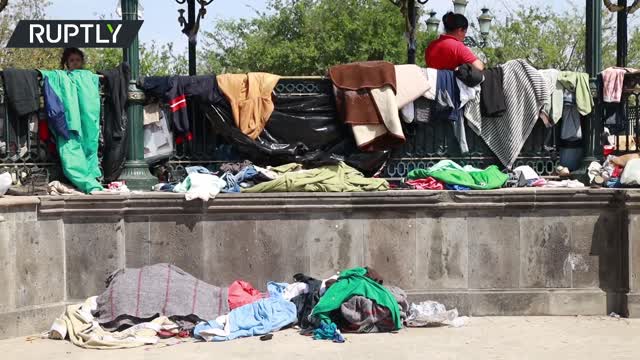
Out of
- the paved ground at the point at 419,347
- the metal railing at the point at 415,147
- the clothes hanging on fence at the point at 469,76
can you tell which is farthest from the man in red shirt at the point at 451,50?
the paved ground at the point at 419,347

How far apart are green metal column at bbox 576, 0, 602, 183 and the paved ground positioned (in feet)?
6.68

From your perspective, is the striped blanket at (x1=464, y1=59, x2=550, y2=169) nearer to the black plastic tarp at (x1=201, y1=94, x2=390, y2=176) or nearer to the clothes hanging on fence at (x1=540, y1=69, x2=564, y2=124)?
the clothes hanging on fence at (x1=540, y1=69, x2=564, y2=124)

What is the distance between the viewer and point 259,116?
A: 9.35 metres

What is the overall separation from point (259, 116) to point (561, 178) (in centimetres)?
319

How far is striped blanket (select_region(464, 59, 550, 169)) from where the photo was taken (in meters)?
9.65

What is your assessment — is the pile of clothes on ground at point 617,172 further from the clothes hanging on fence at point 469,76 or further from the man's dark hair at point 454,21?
the man's dark hair at point 454,21

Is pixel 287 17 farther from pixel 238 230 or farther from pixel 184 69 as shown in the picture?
pixel 238 230

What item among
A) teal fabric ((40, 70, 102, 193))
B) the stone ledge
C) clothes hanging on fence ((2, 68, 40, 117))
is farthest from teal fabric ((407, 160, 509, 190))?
clothes hanging on fence ((2, 68, 40, 117))

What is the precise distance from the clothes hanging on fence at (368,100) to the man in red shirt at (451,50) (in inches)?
31.1

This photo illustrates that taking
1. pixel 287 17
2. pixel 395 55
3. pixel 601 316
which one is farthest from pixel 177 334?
pixel 287 17

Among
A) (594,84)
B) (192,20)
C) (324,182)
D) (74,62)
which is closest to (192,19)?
(192,20)

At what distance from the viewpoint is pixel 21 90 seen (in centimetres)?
877

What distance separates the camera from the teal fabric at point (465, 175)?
915 cm

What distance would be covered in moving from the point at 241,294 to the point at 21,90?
2.78 meters
